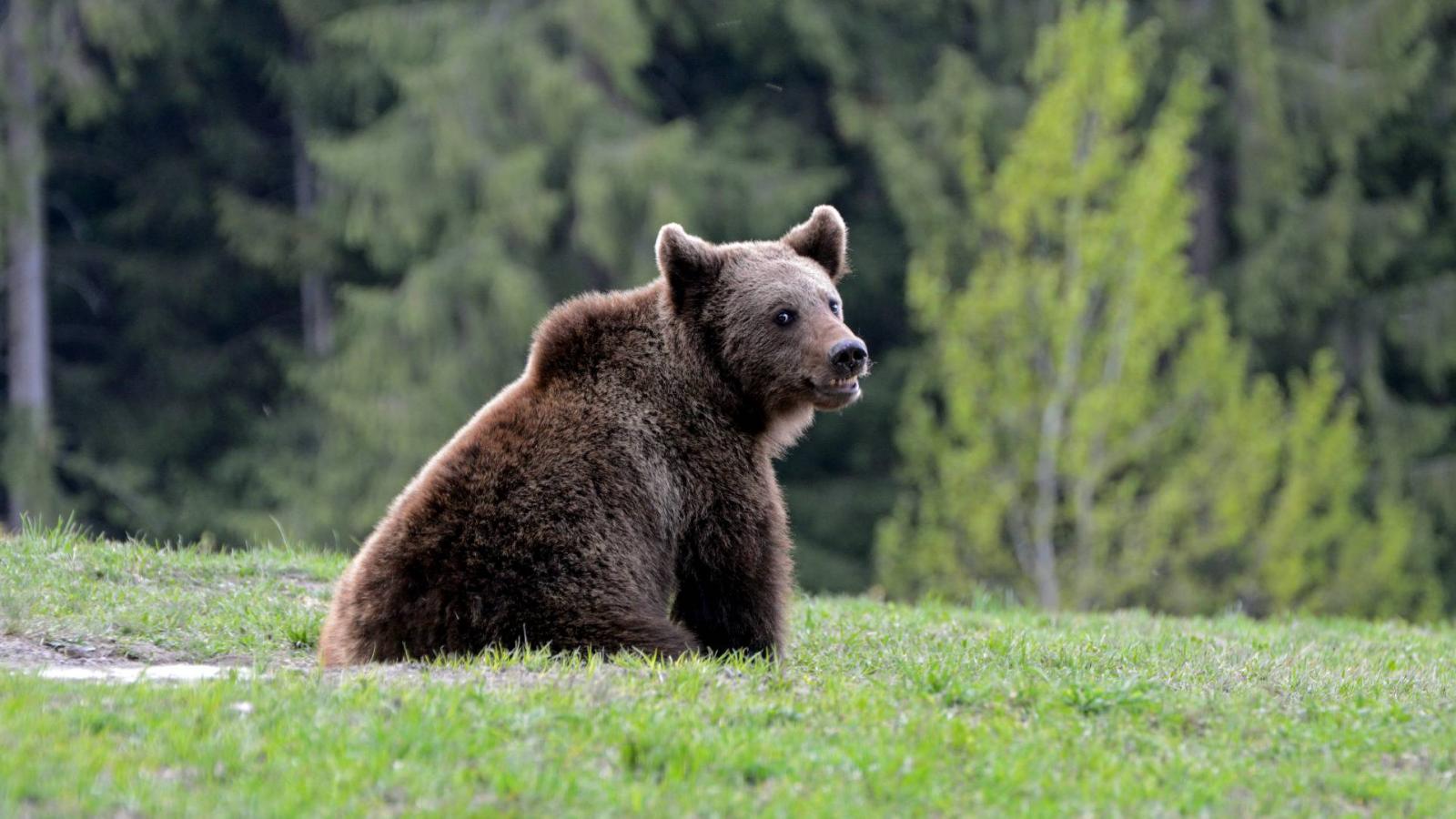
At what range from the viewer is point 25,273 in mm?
28203

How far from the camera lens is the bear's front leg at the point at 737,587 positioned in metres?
7.12

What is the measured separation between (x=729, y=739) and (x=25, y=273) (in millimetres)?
25287

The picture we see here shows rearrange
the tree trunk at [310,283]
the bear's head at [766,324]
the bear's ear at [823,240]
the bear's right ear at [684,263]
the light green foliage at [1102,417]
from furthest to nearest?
the tree trunk at [310,283]
the light green foliage at [1102,417]
the bear's ear at [823,240]
the bear's right ear at [684,263]
the bear's head at [766,324]

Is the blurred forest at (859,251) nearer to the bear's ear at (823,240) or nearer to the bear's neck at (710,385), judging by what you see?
the bear's ear at (823,240)

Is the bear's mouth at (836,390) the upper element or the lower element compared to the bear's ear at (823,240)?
lower

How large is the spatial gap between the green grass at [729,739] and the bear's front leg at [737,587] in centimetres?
25

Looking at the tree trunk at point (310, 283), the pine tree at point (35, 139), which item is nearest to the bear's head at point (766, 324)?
the pine tree at point (35, 139)

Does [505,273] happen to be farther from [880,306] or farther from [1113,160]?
[1113,160]

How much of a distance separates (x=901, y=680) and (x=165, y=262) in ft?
89.4

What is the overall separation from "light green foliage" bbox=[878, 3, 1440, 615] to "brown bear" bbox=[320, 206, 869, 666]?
15.7 m

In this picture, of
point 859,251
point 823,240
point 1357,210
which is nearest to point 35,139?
point 859,251

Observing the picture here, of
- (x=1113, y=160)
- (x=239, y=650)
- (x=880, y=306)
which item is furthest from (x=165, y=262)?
(x=239, y=650)

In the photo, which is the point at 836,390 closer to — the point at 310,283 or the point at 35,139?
the point at 35,139

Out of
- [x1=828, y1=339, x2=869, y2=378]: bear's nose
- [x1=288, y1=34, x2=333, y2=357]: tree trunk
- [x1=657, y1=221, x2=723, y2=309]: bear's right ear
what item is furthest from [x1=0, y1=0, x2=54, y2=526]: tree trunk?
[x1=828, y1=339, x2=869, y2=378]: bear's nose
